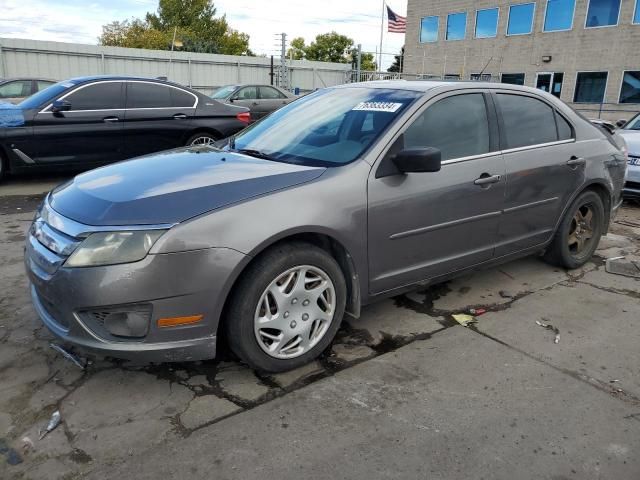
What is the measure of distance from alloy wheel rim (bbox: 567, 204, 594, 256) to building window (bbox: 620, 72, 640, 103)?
21412mm

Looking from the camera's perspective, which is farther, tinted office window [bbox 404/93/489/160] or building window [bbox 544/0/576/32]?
building window [bbox 544/0/576/32]

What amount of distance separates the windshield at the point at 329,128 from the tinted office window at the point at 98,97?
447cm

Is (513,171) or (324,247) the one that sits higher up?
(513,171)

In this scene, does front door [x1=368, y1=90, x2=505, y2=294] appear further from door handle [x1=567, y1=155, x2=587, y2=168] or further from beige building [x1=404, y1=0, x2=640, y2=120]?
beige building [x1=404, y1=0, x2=640, y2=120]

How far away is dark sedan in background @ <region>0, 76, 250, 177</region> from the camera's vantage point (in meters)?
7.05

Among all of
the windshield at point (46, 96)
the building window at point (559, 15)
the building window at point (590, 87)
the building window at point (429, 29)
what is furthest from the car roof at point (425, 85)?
the building window at point (429, 29)

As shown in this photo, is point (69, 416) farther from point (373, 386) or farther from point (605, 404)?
point (605, 404)

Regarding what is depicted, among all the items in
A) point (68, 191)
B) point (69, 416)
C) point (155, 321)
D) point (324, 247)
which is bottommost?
point (69, 416)

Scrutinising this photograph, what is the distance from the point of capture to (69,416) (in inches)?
97.8

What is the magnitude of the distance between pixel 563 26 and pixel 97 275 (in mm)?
26873

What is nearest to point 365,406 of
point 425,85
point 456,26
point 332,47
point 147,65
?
point 425,85

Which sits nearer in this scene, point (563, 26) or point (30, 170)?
point (30, 170)

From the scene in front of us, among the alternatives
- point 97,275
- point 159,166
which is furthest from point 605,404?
point 159,166

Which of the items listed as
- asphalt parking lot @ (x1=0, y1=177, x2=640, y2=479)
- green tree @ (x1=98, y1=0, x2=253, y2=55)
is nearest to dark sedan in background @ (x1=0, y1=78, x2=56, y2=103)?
asphalt parking lot @ (x1=0, y1=177, x2=640, y2=479)
